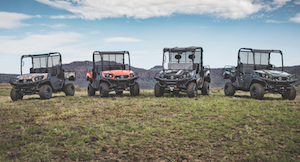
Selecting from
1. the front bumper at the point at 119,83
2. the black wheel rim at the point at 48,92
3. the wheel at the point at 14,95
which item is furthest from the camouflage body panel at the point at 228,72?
the wheel at the point at 14,95

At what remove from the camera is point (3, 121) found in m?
10.3

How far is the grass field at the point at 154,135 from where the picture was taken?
22.7ft

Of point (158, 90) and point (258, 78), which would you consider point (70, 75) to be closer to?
point (158, 90)

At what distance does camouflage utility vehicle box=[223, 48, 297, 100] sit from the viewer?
1598 cm

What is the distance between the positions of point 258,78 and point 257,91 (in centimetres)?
96

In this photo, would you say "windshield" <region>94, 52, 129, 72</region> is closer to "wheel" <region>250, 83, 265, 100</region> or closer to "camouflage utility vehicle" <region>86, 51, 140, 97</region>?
"camouflage utility vehicle" <region>86, 51, 140, 97</region>

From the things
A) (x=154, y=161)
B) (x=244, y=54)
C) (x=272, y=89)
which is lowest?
(x=154, y=161)

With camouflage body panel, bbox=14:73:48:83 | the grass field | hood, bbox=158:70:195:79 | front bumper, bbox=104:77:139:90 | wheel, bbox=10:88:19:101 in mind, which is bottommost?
the grass field

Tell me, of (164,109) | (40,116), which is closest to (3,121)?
(40,116)

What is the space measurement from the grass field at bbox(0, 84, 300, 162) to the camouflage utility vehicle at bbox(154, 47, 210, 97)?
459 centimetres

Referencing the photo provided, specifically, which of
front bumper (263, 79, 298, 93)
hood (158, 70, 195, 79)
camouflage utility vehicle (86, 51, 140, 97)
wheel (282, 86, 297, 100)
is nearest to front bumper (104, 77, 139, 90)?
camouflage utility vehicle (86, 51, 140, 97)

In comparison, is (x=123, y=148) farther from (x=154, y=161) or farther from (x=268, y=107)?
(x=268, y=107)

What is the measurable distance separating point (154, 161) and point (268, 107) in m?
8.80

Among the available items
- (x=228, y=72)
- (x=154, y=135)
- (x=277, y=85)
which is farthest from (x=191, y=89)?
(x=154, y=135)
